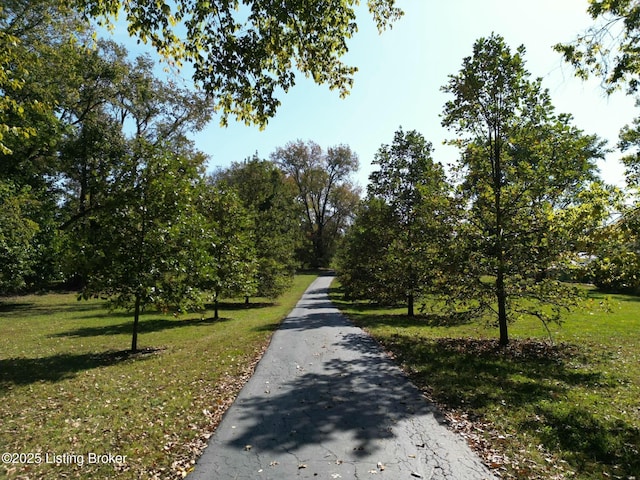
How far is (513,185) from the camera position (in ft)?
37.0

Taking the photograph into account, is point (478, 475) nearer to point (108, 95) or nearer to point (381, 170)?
point (381, 170)

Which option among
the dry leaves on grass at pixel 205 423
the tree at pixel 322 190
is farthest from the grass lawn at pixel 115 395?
the tree at pixel 322 190

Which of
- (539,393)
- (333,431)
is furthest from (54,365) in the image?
(539,393)

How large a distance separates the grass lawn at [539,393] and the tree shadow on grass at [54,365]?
26.2 feet

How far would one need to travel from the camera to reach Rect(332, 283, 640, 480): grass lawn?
504 centimetres

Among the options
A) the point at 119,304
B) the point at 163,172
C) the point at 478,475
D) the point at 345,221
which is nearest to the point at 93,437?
the point at 478,475

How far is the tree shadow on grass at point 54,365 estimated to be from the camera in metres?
9.27

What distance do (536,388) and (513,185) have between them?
19.2 ft

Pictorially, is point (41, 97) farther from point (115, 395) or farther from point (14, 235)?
point (115, 395)

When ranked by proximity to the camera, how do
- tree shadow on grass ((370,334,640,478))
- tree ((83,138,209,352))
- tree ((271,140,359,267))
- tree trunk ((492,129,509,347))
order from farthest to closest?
1. tree ((271,140,359,267))
2. tree ((83,138,209,352))
3. tree trunk ((492,129,509,347))
4. tree shadow on grass ((370,334,640,478))

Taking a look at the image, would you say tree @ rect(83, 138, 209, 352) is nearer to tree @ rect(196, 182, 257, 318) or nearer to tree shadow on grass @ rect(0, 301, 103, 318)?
tree @ rect(196, 182, 257, 318)

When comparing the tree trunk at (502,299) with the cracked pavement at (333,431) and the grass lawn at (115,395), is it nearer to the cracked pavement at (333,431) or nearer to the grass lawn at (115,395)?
the cracked pavement at (333,431)

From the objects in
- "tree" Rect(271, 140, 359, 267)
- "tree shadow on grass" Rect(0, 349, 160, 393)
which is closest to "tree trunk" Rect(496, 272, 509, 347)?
"tree shadow on grass" Rect(0, 349, 160, 393)

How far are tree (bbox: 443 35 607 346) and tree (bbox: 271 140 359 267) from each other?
55178mm
